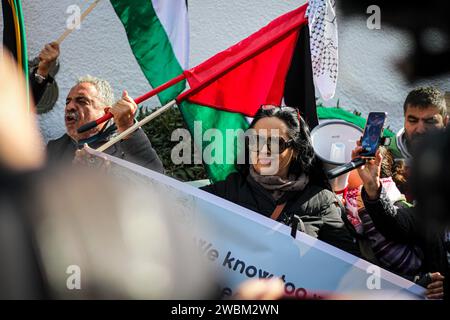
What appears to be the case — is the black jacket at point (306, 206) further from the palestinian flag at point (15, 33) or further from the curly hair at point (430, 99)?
the palestinian flag at point (15, 33)

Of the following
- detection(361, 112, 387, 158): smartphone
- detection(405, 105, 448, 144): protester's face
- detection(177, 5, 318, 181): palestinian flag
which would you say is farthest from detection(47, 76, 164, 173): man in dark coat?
detection(405, 105, 448, 144): protester's face

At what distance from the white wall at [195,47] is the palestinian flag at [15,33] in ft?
5.14

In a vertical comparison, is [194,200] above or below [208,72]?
below

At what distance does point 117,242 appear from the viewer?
5.32ft

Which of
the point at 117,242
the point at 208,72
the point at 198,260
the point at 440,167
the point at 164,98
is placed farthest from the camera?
the point at 164,98

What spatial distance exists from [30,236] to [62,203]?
0.07 meters

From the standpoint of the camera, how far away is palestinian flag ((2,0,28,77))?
283cm

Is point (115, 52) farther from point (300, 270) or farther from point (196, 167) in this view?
point (300, 270)

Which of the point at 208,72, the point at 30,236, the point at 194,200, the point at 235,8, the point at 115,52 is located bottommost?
the point at 30,236

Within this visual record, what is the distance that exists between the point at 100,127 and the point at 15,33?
0.63 meters

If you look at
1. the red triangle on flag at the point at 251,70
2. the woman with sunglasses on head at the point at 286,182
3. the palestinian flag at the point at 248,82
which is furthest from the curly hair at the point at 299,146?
the red triangle on flag at the point at 251,70

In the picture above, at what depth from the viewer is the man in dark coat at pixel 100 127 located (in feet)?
10.2

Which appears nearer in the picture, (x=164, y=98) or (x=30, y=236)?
(x=30, y=236)

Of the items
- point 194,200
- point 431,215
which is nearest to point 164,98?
point 194,200
